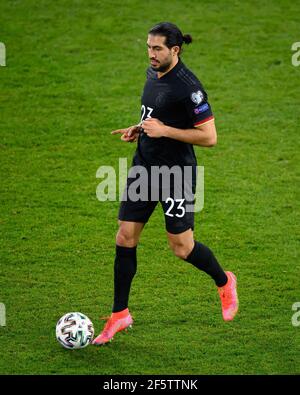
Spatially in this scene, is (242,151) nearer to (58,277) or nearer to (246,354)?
(58,277)

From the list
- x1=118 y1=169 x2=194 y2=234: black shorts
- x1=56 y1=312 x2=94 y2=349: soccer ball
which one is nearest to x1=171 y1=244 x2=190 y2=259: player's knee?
x1=118 y1=169 x2=194 y2=234: black shorts

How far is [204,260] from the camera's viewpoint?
26.1ft

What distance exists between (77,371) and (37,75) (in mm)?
6773

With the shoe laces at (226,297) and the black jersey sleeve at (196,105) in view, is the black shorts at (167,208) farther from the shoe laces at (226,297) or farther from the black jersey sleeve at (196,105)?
the shoe laces at (226,297)

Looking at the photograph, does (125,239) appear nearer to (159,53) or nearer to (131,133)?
(131,133)

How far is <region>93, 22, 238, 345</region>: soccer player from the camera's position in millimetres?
7551

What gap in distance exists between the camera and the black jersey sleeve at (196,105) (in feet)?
24.8

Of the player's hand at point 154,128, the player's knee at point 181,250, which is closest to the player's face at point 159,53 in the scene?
the player's hand at point 154,128

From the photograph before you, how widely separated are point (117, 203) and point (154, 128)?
3120mm

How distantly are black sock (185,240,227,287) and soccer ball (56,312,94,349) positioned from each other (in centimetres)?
104

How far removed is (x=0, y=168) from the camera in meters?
11.2

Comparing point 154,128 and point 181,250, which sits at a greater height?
point 154,128

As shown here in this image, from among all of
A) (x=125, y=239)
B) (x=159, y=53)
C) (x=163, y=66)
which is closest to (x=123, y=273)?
(x=125, y=239)

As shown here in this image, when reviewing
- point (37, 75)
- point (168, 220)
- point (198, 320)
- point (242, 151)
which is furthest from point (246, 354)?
point (37, 75)
